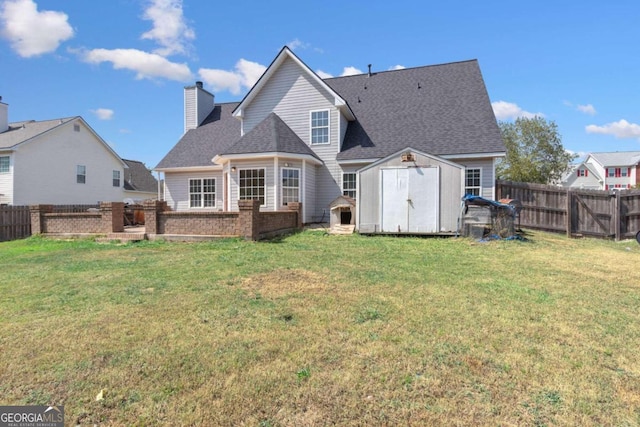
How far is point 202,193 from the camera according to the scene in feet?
61.1

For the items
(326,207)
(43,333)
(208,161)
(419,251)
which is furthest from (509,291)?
(208,161)

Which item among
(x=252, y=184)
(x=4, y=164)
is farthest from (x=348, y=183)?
(x=4, y=164)

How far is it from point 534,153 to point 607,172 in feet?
97.9

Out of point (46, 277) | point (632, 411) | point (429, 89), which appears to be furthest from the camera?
point (429, 89)

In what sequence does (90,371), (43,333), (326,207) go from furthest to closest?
(326,207), (43,333), (90,371)

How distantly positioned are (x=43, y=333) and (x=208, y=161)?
594 inches

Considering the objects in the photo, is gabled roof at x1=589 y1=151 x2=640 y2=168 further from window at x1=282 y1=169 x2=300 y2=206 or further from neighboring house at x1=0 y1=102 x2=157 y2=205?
neighboring house at x1=0 y1=102 x2=157 y2=205

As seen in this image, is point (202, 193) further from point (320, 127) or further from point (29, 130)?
point (29, 130)

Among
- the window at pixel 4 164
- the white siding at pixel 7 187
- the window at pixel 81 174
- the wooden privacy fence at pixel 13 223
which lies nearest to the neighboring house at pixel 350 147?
the wooden privacy fence at pixel 13 223

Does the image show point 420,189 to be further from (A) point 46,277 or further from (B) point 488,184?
(A) point 46,277

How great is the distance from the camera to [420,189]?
38.5 feet

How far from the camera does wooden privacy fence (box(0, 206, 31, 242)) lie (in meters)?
14.9

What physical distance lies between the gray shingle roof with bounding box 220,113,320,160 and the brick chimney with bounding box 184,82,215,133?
270 inches

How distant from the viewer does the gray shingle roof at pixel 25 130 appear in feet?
75.1
